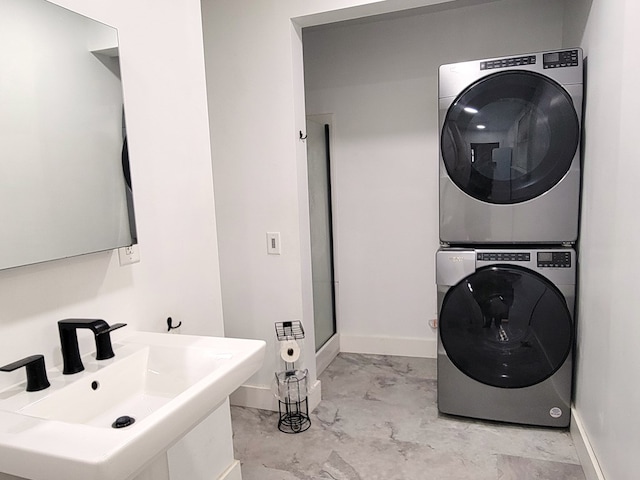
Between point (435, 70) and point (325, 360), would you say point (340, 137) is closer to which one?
point (435, 70)

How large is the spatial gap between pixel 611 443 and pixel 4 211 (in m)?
2.09

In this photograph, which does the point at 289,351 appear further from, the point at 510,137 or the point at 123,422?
the point at 510,137

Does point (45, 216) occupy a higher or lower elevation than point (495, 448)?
higher

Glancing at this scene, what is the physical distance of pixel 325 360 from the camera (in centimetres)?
324

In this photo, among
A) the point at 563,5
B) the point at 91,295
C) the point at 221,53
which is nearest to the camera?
the point at 91,295

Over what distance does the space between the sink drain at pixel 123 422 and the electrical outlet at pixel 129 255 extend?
0.47m

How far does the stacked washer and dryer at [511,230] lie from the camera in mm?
2109

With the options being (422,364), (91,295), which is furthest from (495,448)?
(91,295)

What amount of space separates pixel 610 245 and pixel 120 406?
176cm

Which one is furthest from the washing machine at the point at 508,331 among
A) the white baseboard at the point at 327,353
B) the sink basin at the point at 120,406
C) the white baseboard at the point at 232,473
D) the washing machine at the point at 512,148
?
the sink basin at the point at 120,406

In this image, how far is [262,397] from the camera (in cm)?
268

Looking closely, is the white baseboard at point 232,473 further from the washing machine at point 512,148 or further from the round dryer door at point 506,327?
the washing machine at point 512,148

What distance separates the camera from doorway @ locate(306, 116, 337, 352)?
307cm

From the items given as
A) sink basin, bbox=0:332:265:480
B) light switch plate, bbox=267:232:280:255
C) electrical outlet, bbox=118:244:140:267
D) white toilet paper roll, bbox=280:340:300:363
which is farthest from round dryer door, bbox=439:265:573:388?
electrical outlet, bbox=118:244:140:267
